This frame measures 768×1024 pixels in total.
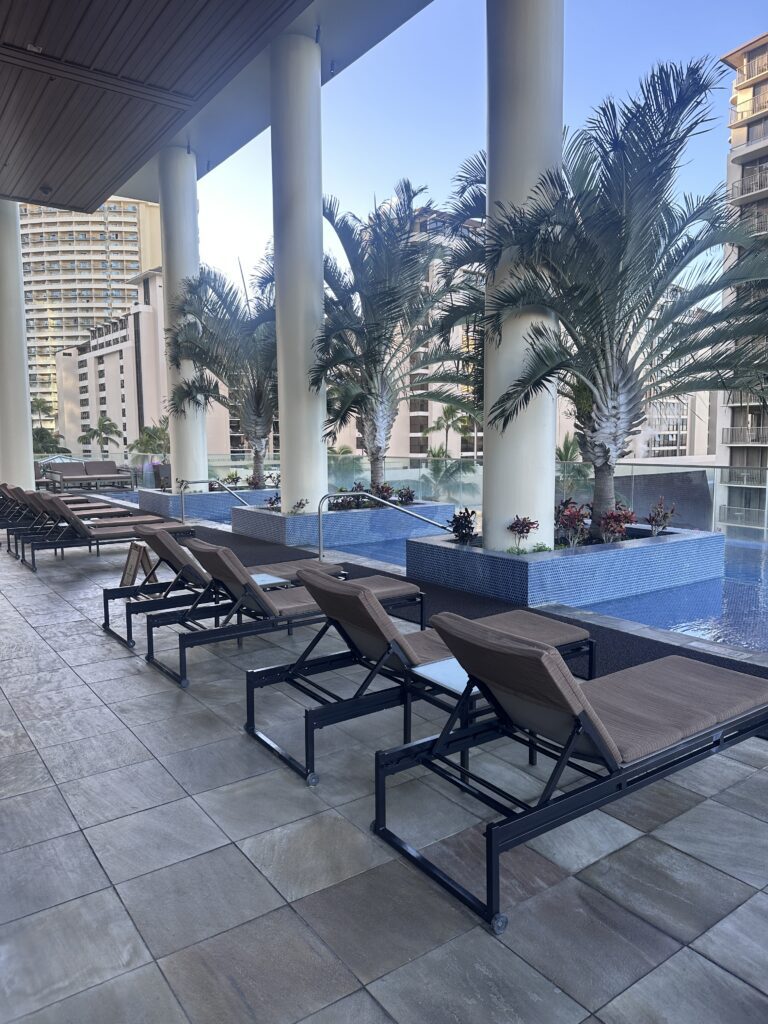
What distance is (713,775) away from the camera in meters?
3.18

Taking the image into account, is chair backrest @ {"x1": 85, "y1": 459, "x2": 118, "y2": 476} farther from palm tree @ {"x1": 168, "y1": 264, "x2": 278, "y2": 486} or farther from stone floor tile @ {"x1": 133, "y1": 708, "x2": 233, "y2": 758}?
stone floor tile @ {"x1": 133, "y1": 708, "x2": 233, "y2": 758}

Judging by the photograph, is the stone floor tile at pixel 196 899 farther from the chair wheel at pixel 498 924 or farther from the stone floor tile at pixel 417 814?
the chair wheel at pixel 498 924

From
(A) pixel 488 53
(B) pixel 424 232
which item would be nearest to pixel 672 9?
(B) pixel 424 232

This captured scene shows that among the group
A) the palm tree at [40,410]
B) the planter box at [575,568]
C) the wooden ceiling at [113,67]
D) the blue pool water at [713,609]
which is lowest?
the blue pool water at [713,609]

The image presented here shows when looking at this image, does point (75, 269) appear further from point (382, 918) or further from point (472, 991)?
point (472, 991)

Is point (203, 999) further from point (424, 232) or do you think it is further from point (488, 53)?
point (424, 232)

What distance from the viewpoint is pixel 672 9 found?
1598 inches

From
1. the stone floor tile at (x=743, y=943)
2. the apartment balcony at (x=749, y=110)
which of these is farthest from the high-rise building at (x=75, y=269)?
the stone floor tile at (x=743, y=943)

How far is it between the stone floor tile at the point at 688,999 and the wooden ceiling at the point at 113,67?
5674 mm

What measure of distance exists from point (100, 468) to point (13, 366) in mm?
6436

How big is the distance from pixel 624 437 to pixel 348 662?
5.03 meters

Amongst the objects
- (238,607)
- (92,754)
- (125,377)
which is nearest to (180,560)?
(238,607)

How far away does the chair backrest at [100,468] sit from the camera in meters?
21.5

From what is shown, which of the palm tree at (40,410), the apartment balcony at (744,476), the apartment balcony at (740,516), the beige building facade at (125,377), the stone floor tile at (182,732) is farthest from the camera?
the palm tree at (40,410)
